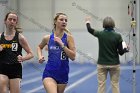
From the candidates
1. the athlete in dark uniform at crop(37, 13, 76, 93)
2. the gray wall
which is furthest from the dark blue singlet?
the gray wall

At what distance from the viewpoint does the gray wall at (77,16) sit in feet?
55.0

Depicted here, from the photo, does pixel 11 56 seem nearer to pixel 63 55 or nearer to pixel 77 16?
pixel 63 55

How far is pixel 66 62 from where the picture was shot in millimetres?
4684

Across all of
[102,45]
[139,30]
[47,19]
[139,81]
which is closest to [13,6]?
[47,19]

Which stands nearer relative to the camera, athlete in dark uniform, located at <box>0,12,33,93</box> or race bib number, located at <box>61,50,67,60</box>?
race bib number, located at <box>61,50,67,60</box>

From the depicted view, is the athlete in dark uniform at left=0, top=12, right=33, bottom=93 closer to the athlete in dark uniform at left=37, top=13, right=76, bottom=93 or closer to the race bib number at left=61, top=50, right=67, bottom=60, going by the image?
the athlete in dark uniform at left=37, top=13, right=76, bottom=93

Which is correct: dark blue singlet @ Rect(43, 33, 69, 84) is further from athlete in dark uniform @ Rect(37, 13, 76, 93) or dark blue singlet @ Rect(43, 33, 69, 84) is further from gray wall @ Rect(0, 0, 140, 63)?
gray wall @ Rect(0, 0, 140, 63)

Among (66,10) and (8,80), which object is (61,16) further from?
(66,10)

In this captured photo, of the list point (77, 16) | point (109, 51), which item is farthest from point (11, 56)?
point (77, 16)

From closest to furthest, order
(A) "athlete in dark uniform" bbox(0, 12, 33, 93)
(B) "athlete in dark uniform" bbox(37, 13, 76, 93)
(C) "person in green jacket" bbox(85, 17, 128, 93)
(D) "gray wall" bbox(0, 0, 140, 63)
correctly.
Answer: (B) "athlete in dark uniform" bbox(37, 13, 76, 93) → (A) "athlete in dark uniform" bbox(0, 12, 33, 93) → (C) "person in green jacket" bbox(85, 17, 128, 93) → (D) "gray wall" bbox(0, 0, 140, 63)

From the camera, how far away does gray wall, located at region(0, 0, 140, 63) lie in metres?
16.8

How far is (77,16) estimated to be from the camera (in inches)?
675

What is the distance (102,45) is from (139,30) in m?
10.7

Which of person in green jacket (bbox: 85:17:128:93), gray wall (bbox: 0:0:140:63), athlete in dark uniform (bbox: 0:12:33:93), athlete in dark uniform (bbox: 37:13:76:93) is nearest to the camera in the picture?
athlete in dark uniform (bbox: 37:13:76:93)
